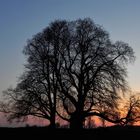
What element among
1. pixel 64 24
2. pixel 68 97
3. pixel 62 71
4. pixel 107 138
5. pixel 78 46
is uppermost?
pixel 64 24

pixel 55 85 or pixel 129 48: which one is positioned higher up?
pixel 129 48

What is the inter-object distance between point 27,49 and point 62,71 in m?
5.27

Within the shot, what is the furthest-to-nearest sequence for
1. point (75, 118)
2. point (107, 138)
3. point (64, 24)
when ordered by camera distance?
point (64, 24) < point (75, 118) < point (107, 138)

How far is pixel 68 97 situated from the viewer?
38.3m

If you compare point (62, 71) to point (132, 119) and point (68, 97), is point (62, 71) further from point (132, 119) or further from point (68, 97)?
point (132, 119)

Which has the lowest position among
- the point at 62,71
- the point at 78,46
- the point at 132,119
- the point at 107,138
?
the point at 107,138

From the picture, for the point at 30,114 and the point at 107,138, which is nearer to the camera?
the point at 107,138

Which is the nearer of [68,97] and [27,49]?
[68,97]

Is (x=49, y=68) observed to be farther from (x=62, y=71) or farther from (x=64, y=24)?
(x=64, y=24)

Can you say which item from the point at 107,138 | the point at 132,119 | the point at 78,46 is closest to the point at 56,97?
the point at 78,46

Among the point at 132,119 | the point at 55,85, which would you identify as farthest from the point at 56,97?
the point at 132,119

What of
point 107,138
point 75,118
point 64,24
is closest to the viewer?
point 107,138

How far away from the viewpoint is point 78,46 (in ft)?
128

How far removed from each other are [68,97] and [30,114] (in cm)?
479
